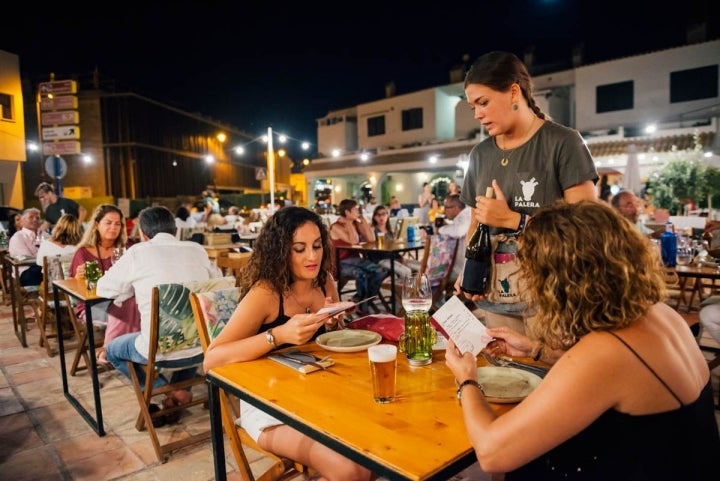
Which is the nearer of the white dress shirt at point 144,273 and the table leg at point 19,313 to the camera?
the white dress shirt at point 144,273

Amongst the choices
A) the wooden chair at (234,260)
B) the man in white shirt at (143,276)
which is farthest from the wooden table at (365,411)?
the wooden chair at (234,260)

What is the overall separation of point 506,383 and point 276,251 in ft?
3.76

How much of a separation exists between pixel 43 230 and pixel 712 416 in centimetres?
830

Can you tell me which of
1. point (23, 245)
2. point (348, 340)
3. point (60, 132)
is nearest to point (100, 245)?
point (23, 245)

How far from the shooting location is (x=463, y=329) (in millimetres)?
1530

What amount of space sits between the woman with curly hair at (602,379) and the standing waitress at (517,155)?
75 cm

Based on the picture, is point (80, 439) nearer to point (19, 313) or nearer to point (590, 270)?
point (19, 313)

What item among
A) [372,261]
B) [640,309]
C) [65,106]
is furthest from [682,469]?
[65,106]

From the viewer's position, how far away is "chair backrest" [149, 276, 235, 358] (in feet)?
8.92

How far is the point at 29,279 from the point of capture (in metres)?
5.75

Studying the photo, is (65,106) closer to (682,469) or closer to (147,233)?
(147,233)

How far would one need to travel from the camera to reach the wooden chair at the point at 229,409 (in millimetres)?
1895

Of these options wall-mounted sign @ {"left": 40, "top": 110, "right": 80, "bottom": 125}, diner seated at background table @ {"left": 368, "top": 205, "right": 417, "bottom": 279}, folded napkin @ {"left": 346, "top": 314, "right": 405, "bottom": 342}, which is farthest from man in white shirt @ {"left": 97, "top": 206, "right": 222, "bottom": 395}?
wall-mounted sign @ {"left": 40, "top": 110, "right": 80, "bottom": 125}

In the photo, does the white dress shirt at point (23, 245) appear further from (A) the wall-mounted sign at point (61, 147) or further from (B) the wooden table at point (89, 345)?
(A) the wall-mounted sign at point (61, 147)
